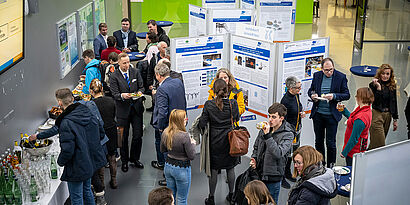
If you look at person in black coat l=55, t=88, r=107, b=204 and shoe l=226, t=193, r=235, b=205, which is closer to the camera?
person in black coat l=55, t=88, r=107, b=204

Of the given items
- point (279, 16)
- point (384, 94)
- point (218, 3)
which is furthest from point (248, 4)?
point (384, 94)

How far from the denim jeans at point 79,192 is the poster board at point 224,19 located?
4817 millimetres

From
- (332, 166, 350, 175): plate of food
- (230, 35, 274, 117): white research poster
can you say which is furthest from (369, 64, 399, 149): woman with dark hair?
(332, 166, 350, 175): plate of food

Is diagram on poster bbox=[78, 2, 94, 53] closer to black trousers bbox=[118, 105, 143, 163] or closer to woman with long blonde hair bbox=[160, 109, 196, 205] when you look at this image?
black trousers bbox=[118, 105, 143, 163]

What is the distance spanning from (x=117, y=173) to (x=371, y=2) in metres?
19.9

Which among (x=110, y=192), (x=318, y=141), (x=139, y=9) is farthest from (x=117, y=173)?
(x=139, y=9)

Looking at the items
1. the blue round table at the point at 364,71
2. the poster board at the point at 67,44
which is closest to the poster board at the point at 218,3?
the blue round table at the point at 364,71

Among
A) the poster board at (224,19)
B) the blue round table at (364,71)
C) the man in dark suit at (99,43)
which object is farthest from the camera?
the blue round table at (364,71)

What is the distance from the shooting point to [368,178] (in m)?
3.74

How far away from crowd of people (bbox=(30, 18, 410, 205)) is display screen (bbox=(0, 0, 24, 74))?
0.76 m

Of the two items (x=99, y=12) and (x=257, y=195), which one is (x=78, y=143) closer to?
(x=257, y=195)

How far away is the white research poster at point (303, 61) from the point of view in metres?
6.46

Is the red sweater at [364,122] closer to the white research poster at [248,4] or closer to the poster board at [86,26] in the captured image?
the poster board at [86,26]

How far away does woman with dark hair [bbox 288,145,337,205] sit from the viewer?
3.82 meters
